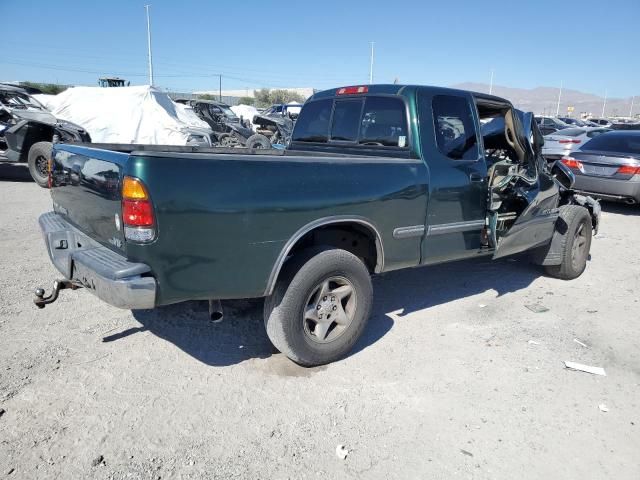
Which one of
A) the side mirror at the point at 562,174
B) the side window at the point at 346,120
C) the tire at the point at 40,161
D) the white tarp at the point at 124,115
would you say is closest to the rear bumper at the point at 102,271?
the side window at the point at 346,120

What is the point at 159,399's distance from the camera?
9.54 feet

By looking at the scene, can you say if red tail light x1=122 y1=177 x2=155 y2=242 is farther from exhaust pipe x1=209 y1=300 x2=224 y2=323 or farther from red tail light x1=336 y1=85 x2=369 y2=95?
red tail light x1=336 y1=85 x2=369 y2=95

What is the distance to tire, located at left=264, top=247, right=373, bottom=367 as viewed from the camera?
122 inches

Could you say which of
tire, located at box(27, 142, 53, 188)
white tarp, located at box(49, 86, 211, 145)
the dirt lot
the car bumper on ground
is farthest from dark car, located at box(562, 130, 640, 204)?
white tarp, located at box(49, 86, 211, 145)

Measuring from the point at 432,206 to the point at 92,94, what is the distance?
15.4 meters

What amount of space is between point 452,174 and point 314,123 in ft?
4.99

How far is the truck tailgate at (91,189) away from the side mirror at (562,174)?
4.89 meters

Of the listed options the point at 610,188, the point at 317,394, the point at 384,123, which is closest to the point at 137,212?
the point at 317,394

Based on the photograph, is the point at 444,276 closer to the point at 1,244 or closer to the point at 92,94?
the point at 1,244

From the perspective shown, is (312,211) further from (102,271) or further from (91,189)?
(91,189)

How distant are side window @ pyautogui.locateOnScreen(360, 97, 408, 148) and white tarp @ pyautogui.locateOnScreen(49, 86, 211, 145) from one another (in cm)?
1187

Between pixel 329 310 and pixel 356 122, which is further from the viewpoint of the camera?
pixel 356 122

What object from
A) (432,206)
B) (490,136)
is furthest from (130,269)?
(490,136)

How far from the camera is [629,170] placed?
892 cm
